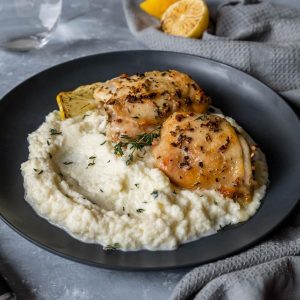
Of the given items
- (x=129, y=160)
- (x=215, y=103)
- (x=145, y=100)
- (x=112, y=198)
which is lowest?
(x=215, y=103)

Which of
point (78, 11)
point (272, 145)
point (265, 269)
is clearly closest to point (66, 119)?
point (272, 145)

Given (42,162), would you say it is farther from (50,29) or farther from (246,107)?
(50,29)

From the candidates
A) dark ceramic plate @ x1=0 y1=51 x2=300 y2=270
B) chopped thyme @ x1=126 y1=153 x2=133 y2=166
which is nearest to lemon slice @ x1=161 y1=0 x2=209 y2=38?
dark ceramic plate @ x1=0 y1=51 x2=300 y2=270

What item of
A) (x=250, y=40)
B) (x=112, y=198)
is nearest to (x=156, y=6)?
(x=250, y=40)

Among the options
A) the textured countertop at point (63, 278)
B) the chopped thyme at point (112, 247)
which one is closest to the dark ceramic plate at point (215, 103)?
the chopped thyme at point (112, 247)

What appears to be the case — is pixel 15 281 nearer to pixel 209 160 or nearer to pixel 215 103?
pixel 209 160

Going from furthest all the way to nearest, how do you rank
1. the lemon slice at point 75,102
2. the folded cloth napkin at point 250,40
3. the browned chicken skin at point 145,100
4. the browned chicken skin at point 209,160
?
the folded cloth napkin at point 250,40
the lemon slice at point 75,102
the browned chicken skin at point 145,100
the browned chicken skin at point 209,160

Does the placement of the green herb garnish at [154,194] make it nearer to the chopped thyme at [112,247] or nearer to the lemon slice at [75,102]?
the chopped thyme at [112,247]
